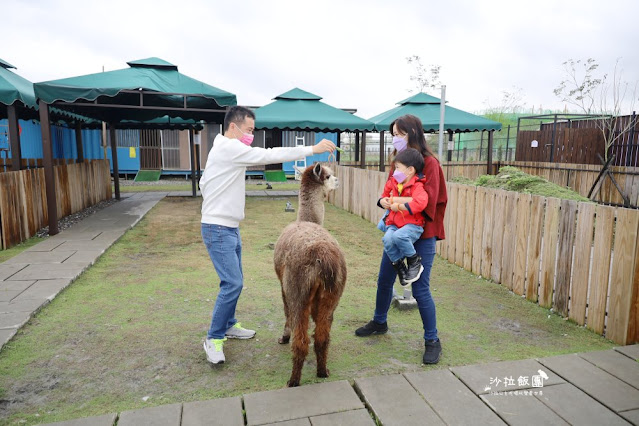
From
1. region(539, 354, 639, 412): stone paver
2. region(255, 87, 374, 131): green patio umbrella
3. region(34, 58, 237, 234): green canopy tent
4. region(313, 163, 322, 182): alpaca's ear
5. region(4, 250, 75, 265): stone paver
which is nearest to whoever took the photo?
region(539, 354, 639, 412): stone paver

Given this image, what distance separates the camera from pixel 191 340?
3.87m

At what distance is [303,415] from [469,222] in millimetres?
4455

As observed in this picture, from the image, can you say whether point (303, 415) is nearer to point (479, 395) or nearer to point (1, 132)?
point (479, 395)

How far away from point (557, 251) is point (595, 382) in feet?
6.01

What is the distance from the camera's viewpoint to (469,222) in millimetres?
6281

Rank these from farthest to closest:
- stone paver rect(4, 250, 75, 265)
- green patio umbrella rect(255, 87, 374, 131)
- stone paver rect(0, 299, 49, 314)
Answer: green patio umbrella rect(255, 87, 374, 131), stone paver rect(4, 250, 75, 265), stone paver rect(0, 299, 49, 314)

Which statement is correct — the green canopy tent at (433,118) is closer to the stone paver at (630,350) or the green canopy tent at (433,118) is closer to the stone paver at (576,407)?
the stone paver at (630,350)

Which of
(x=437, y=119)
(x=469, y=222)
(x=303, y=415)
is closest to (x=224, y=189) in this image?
(x=303, y=415)

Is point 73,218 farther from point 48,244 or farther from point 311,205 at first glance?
point 311,205

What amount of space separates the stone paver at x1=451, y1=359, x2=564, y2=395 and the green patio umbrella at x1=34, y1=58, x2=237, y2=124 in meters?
8.43

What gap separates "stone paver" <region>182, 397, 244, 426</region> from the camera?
103 inches

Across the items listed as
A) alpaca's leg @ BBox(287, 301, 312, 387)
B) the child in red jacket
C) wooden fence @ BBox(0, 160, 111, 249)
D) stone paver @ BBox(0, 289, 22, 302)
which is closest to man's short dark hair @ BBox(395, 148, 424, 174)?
the child in red jacket

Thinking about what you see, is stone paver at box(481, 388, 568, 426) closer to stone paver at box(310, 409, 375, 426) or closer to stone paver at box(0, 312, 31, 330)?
stone paver at box(310, 409, 375, 426)

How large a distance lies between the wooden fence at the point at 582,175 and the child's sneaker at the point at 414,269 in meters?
12.1
